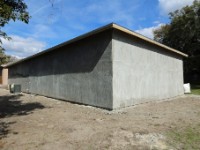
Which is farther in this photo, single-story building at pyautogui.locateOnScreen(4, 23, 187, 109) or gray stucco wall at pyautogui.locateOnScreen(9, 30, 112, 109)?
gray stucco wall at pyautogui.locateOnScreen(9, 30, 112, 109)

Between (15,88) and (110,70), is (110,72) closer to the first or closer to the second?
(110,70)

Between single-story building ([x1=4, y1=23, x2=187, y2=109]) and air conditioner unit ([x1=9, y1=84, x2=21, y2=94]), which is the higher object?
single-story building ([x1=4, y1=23, x2=187, y2=109])

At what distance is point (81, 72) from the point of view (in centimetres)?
1083

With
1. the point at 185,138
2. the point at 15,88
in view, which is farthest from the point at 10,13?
the point at 15,88

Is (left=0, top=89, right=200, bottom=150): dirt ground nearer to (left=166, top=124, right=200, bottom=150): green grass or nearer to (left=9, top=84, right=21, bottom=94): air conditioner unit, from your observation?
(left=166, top=124, right=200, bottom=150): green grass

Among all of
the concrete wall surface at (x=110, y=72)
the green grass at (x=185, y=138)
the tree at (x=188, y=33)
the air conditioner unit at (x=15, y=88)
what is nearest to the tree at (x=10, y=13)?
the concrete wall surface at (x=110, y=72)

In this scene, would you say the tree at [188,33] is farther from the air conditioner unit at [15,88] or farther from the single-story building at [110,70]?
the air conditioner unit at [15,88]

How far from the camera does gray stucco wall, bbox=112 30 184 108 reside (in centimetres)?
930

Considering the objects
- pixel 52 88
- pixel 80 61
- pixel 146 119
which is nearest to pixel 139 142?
pixel 146 119

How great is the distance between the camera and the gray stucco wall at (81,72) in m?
9.29

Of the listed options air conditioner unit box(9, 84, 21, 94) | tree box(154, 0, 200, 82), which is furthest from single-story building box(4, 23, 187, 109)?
tree box(154, 0, 200, 82)

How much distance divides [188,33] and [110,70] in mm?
21487

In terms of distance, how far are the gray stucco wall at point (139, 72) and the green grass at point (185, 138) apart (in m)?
3.62

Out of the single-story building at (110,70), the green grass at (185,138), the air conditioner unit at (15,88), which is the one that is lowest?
A: the green grass at (185,138)
